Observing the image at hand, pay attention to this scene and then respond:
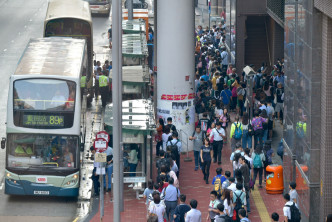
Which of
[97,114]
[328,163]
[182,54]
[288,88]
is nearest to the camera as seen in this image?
[328,163]

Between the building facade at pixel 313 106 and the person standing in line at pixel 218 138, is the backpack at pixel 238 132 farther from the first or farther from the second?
the building facade at pixel 313 106

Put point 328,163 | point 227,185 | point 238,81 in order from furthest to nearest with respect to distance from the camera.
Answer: point 238,81 < point 227,185 < point 328,163

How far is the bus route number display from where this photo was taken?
73.7 feet

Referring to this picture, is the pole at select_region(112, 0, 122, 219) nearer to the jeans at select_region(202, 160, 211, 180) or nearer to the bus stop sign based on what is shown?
the bus stop sign

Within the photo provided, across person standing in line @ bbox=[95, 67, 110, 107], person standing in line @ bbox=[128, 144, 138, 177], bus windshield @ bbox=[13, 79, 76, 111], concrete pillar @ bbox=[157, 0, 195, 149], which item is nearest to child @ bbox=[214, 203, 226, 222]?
person standing in line @ bbox=[128, 144, 138, 177]

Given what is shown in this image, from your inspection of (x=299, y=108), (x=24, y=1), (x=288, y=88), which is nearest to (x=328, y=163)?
(x=299, y=108)

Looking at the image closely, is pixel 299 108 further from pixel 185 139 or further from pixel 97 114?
pixel 97 114

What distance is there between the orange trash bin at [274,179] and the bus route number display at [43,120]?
18.8 ft

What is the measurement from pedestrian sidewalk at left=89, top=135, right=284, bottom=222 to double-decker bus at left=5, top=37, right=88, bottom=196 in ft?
5.10

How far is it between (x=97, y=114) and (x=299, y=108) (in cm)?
1426

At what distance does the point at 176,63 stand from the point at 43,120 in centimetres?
646

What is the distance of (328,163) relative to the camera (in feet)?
59.0

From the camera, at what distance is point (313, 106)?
1841 cm

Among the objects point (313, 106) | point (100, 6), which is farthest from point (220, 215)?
point (100, 6)
